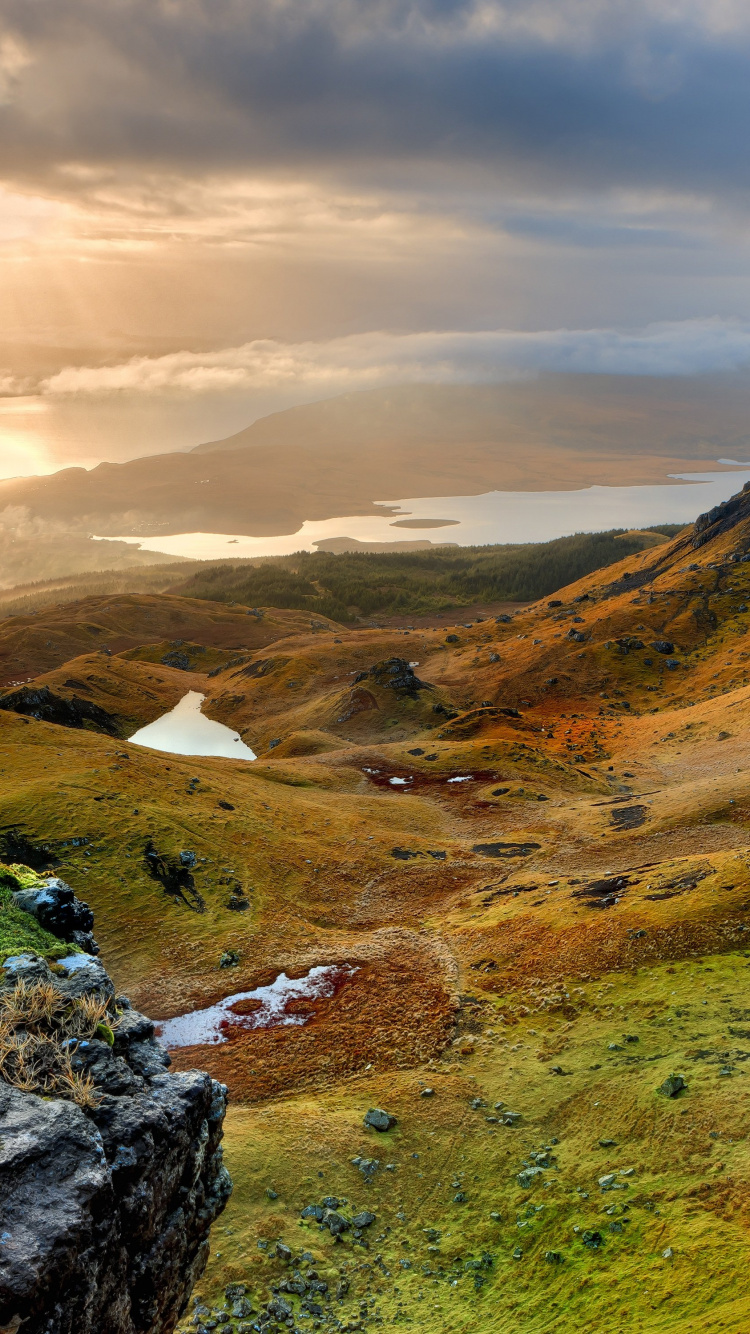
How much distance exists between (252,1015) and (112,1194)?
2731 centimetres

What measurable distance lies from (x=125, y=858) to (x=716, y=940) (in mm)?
35142

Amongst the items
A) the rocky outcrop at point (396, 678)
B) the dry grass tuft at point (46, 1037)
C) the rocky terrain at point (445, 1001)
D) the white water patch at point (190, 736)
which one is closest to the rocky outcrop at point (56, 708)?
the white water patch at point (190, 736)

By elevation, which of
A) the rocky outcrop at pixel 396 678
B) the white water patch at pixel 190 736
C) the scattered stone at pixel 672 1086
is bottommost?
the white water patch at pixel 190 736

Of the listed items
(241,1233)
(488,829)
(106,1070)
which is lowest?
(488,829)

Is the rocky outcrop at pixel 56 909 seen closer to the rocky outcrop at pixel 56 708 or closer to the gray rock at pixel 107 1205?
the gray rock at pixel 107 1205

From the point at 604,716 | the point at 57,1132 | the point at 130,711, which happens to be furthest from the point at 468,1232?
the point at 130,711

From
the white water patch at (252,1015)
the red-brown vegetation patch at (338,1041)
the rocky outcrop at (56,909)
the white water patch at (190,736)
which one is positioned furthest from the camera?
the white water patch at (190,736)

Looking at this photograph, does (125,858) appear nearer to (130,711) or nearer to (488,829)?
(488,829)

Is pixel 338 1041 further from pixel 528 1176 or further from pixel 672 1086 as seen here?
pixel 672 1086

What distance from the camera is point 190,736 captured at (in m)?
138

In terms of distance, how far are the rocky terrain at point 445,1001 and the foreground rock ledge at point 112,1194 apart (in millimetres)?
1250

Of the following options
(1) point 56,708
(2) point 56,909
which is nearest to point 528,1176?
(2) point 56,909

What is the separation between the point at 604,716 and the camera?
121875 millimetres

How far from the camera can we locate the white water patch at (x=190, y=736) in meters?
129
